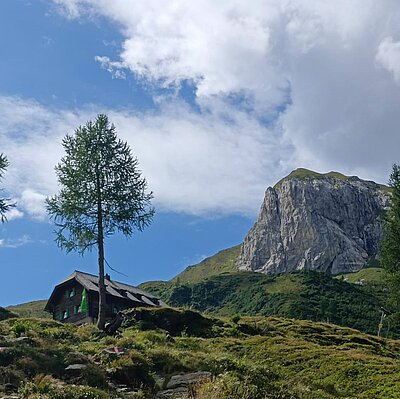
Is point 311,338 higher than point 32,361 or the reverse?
higher

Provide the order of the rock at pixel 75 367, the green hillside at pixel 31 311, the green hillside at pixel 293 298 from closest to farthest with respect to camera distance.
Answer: the rock at pixel 75 367 → the green hillside at pixel 31 311 → the green hillside at pixel 293 298

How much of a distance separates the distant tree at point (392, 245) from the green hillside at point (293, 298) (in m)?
49.5

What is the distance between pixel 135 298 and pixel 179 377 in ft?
140

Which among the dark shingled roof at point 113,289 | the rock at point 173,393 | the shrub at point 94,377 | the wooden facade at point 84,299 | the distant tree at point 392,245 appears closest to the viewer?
the rock at point 173,393

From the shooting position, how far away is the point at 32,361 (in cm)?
1388

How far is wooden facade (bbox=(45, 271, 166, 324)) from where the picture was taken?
51.5m

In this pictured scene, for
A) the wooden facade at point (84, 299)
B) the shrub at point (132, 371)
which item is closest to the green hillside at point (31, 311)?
the wooden facade at point (84, 299)

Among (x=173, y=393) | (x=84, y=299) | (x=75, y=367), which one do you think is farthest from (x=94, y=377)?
(x=84, y=299)

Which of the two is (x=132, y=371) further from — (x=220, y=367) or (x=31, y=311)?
(x=31, y=311)

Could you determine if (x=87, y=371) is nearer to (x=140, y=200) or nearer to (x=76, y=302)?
(x=140, y=200)

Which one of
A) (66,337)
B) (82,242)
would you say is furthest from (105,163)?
(66,337)

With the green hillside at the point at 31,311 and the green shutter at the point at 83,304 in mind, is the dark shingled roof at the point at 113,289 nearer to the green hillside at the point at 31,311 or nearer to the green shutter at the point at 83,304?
the green shutter at the point at 83,304

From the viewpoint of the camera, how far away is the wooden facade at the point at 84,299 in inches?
2029

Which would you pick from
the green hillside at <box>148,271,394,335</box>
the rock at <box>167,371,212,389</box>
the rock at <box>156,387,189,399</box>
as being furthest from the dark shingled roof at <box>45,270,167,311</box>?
the rock at <box>156,387,189,399</box>
